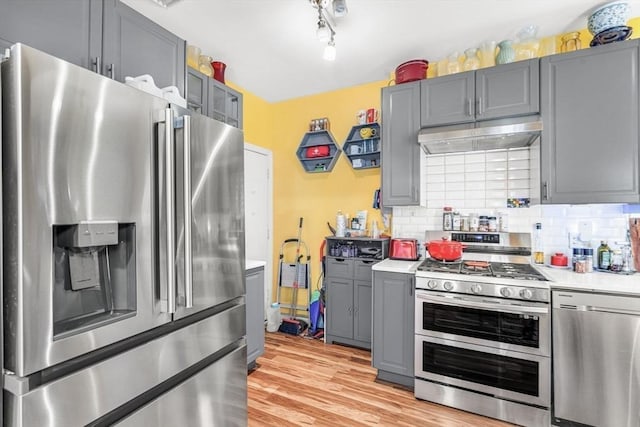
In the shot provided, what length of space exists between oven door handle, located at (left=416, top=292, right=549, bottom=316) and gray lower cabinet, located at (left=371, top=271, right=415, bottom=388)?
0.60ft

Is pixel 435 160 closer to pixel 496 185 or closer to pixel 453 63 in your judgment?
pixel 496 185

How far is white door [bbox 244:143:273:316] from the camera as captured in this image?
3.73m

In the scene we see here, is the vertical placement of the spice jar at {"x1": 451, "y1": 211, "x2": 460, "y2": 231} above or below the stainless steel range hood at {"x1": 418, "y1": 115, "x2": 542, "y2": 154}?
below

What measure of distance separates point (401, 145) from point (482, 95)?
2.48ft

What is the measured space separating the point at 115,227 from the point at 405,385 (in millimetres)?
2448

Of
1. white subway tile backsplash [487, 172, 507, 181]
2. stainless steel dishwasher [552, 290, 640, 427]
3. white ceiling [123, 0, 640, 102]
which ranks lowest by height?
stainless steel dishwasher [552, 290, 640, 427]

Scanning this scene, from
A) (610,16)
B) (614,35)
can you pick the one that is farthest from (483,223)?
(610,16)

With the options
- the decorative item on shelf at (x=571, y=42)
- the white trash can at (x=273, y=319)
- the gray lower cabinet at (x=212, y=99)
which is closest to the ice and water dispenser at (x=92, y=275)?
the gray lower cabinet at (x=212, y=99)

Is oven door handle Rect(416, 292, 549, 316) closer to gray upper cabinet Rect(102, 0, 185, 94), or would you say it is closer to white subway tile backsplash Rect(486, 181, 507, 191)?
white subway tile backsplash Rect(486, 181, 507, 191)

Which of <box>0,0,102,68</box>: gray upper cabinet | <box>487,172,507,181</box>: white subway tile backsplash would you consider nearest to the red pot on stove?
<box>487,172,507,181</box>: white subway tile backsplash

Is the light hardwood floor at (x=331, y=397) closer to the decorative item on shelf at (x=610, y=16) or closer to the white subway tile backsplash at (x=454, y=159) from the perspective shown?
the white subway tile backsplash at (x=454, y=159)

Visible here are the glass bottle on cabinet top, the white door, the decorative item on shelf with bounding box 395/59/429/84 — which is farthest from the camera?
the white door

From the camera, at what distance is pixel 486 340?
2143 millimetres

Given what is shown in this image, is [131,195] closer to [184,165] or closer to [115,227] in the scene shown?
[115,227]
